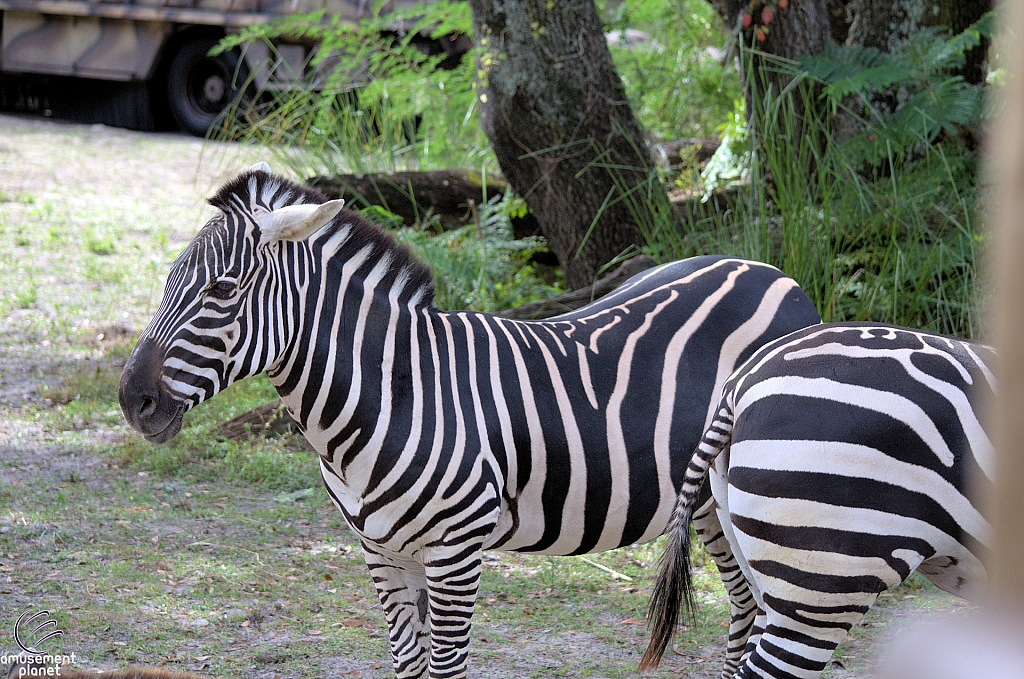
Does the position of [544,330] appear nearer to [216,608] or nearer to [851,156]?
[216,608]

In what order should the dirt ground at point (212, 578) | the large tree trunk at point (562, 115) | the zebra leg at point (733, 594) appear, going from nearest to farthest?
the zebra leg at point (733, 594), the dirt ground at point (212, 578), the large tree trunk at point (562, 115)

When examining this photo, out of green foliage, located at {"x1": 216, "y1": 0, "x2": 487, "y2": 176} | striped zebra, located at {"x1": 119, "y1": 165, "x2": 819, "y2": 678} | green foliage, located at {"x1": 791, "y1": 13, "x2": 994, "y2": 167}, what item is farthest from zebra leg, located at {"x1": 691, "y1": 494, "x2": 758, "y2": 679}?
green foliage, located at {"x1": 216, "y1": 0, "x2": 487, "y2": 176}

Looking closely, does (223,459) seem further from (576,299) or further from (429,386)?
(429,386)

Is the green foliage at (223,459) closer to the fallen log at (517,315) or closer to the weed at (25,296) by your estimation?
the fallen log at (517,315)

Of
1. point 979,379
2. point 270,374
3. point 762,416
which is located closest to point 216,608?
point 270,374

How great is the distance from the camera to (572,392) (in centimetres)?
290

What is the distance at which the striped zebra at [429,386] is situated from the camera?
8.57 ft

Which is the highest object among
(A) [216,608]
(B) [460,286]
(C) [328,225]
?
(C) [328,225]

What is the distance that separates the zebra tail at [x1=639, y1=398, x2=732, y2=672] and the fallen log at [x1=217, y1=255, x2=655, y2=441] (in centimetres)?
288

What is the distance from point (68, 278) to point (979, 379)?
7.81 meters

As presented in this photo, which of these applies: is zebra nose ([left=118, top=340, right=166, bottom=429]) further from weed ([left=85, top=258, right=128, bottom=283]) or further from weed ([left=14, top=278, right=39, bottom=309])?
weed ([left=85, top=258, right=128, bottom=283])

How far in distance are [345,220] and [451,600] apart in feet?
3.93

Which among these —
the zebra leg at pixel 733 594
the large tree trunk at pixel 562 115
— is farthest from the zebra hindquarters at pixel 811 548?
the large tree trunk at pixel 562 115

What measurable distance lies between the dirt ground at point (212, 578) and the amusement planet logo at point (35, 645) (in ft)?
0.16
